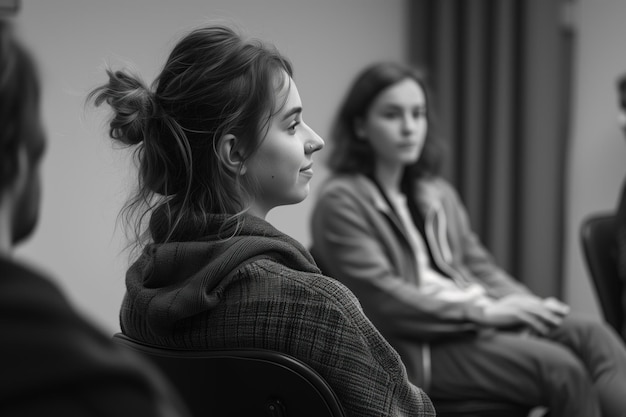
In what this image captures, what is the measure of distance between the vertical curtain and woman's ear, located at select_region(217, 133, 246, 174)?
6.56ft

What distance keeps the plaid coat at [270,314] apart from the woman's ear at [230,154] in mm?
142

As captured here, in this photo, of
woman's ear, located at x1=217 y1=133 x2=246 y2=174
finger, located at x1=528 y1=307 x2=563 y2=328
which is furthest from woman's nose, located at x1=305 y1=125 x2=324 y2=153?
finger, located at x1=528 y1=307 x2=563 y2=328

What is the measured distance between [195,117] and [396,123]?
1296 millimetres

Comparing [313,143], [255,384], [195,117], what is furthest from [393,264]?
[255,384]

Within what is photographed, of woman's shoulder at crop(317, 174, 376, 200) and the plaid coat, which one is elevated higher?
the plaid coat

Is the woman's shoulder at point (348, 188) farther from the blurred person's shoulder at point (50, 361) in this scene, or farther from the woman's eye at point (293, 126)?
the blurred person's shoulder at point (50, 361)

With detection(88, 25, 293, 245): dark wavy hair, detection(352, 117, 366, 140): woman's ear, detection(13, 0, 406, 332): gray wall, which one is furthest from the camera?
detection(13, 0, 406, 332): gray wall

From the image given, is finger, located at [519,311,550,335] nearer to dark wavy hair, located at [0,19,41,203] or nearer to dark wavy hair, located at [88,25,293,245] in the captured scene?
dark wavy hair, located at [88,25,293,245]

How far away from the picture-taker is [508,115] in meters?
3.32

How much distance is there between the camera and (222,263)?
3.49 feet

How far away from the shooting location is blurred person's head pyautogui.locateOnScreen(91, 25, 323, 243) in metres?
1.19

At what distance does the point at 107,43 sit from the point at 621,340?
6.40ft

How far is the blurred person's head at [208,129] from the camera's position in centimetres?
119

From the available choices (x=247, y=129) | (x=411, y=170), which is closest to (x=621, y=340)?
(x=411, y=170)
